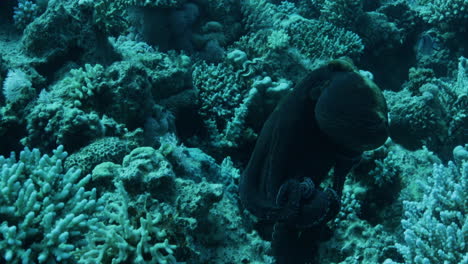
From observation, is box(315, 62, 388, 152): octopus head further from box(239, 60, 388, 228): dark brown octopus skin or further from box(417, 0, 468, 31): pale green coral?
box(417, 0, 468, 31): pale green coral

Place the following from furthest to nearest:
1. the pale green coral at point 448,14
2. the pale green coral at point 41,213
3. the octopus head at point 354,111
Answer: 1. the pale green coral at point 448,14
2. the octopus head at point 354,111
3. the pale green coral at point 41,213

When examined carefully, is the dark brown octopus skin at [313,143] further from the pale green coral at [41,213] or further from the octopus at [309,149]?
the pale green coral at [41,213]

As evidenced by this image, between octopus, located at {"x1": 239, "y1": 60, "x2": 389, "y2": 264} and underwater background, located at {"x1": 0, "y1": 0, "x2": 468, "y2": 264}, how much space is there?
361 millimetres

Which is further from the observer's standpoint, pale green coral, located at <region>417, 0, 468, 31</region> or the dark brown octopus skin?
pale green coral, located at <region>417, 0, 468, 31</region>

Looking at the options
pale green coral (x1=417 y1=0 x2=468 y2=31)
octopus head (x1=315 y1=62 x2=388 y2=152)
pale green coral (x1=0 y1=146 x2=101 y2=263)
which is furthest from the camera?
pale green coral (x1=417 y1=0 x2=468 y2=31)

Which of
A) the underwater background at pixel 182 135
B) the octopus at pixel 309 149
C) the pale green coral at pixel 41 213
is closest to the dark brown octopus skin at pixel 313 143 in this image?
the octopus at pixel 309 149

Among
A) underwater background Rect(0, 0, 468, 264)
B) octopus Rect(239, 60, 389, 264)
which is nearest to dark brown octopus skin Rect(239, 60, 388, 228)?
octopus Rect(239, 60, 389, 264)

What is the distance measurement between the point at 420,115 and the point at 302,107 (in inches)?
117

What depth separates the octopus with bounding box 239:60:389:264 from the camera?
256 cm

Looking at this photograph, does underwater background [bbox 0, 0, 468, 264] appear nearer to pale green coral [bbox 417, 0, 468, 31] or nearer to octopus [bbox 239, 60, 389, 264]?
pale green coral [bbox 417, 0, 468, 31]

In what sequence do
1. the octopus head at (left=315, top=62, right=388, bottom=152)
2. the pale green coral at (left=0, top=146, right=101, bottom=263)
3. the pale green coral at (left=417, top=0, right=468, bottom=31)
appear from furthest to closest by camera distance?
the pale green coral at (left=417, top=0, right=468, bottom=31) < the octopus head at (left=315, top=62, right=388, bottom=152) < the pale green coral at (left=0, top=146, right=101, bottom=263)

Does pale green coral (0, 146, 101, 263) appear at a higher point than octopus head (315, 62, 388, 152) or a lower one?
lower

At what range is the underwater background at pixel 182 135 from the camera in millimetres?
2615

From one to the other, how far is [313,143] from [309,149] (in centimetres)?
6
